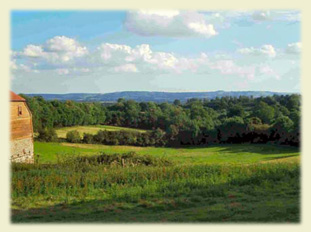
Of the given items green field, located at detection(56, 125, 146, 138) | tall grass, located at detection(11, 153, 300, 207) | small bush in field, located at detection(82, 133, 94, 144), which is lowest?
small bush in field, located at detection(82, 133, 94, 144)

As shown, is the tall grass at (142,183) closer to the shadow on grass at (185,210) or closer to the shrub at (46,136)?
the shadow on grass at (185,210)

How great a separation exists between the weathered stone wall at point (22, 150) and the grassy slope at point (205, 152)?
1.58 m

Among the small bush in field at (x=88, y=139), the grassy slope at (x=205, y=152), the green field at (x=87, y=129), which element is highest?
the green field at (x=87, y=129)

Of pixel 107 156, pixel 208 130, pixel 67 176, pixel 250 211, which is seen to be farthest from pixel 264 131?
pixel 250 211

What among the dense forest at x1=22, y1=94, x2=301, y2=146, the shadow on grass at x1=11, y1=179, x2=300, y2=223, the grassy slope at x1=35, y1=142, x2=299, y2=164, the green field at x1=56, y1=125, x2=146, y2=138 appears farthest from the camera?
the green field at x1=56, y1=125, x2=146, y2=138

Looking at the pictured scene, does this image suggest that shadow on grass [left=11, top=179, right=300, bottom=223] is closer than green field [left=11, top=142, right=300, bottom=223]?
Yes

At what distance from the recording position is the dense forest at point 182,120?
1219 inches

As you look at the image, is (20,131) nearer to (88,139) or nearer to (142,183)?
(88,139)

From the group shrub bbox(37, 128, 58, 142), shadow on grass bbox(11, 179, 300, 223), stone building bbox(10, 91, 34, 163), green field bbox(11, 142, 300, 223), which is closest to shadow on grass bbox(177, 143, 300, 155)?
shrub bbox(37, 128, 58, 142)

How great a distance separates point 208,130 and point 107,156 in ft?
64.6

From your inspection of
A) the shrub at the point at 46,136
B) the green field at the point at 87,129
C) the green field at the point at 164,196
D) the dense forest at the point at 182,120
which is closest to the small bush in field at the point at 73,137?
the dense forest at the point at 182,120

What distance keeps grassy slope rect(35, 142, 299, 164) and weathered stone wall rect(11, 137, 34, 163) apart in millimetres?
1580

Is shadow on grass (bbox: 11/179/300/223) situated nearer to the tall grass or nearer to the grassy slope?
the tall grass

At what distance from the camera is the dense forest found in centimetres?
3097
